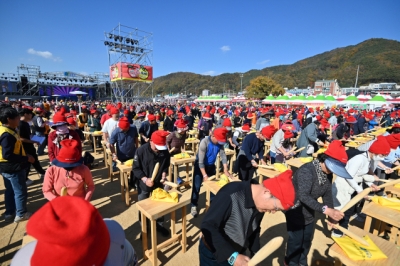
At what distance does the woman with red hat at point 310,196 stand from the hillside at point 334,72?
109m

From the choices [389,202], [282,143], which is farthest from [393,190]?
[282,143]

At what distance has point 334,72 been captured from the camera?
11094 cm

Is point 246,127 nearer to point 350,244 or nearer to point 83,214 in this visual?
point 350,244

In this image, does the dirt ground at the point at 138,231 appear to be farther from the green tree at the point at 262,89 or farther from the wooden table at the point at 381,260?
the green tree at the point at 262,89

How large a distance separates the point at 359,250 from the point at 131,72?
32.2 metres

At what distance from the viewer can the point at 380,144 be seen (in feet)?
12.2

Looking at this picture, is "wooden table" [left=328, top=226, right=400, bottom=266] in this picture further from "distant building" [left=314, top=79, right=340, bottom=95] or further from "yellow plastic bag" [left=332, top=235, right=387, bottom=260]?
"distant building" [left=314, top=79, right=340, bottom=95]

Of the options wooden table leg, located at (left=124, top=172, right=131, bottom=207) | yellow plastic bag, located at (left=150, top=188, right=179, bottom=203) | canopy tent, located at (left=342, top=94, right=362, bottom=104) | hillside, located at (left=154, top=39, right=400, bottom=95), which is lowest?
wooden table leg, located at (left=124, top=172, right=131, bottom=207)

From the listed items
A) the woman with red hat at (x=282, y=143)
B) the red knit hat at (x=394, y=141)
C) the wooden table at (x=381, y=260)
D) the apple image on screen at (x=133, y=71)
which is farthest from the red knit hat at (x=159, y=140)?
the apple image on screen at (x=133, y=71)

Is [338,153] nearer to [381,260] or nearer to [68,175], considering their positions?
[381,260]

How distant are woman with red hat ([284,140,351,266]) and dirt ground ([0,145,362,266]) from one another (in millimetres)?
763

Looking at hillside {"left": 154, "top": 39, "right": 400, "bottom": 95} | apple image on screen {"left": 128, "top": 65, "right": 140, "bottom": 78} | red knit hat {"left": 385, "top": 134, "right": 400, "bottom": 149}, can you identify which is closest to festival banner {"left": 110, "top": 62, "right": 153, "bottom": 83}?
apple image on screen {"left": 128, "top": 65, "right": 140, "bottom": 78}

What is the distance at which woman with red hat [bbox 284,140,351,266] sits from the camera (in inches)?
102

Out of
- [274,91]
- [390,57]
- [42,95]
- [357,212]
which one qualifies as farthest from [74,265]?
[390,57]
